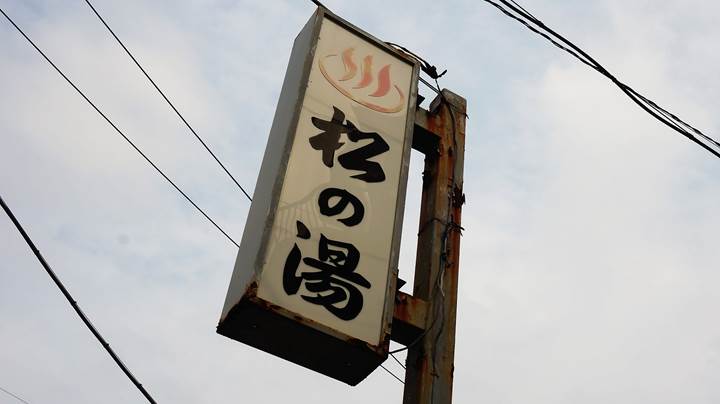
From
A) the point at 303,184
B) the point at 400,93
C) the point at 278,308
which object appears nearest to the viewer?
the point at 278,308

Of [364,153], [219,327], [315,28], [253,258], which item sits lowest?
[219,327]

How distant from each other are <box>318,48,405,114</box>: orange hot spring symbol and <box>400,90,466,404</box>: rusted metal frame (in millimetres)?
320

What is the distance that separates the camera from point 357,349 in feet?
15.0

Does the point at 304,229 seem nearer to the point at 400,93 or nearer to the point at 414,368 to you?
the point at 414,368

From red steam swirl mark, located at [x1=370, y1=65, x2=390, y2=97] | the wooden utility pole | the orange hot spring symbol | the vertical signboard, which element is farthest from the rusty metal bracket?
red steam swirl mark, located at [x1=370, y1=65, x2=390, y2=97]

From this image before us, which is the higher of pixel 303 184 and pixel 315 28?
pixel 315 28

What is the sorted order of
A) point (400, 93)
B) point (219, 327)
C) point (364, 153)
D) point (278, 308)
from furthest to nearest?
1. point (400, 93)
2. point (364, 153)
3. point (219, 327)
4. point (278, 308)

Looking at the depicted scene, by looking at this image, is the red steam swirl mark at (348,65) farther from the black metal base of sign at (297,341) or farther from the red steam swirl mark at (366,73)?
the black metal base of sign at (297,341)

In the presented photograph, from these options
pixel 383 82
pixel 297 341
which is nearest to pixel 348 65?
pixel 383 82

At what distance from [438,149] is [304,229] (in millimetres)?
1538

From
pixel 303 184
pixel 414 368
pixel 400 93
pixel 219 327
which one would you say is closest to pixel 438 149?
pixel 400 93

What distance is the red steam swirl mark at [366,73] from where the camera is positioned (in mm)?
6047

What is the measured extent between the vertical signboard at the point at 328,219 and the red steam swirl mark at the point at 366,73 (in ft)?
0.04

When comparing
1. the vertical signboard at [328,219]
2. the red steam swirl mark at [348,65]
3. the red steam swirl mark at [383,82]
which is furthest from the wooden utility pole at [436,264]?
the red steam swirl mark at [348,65]
